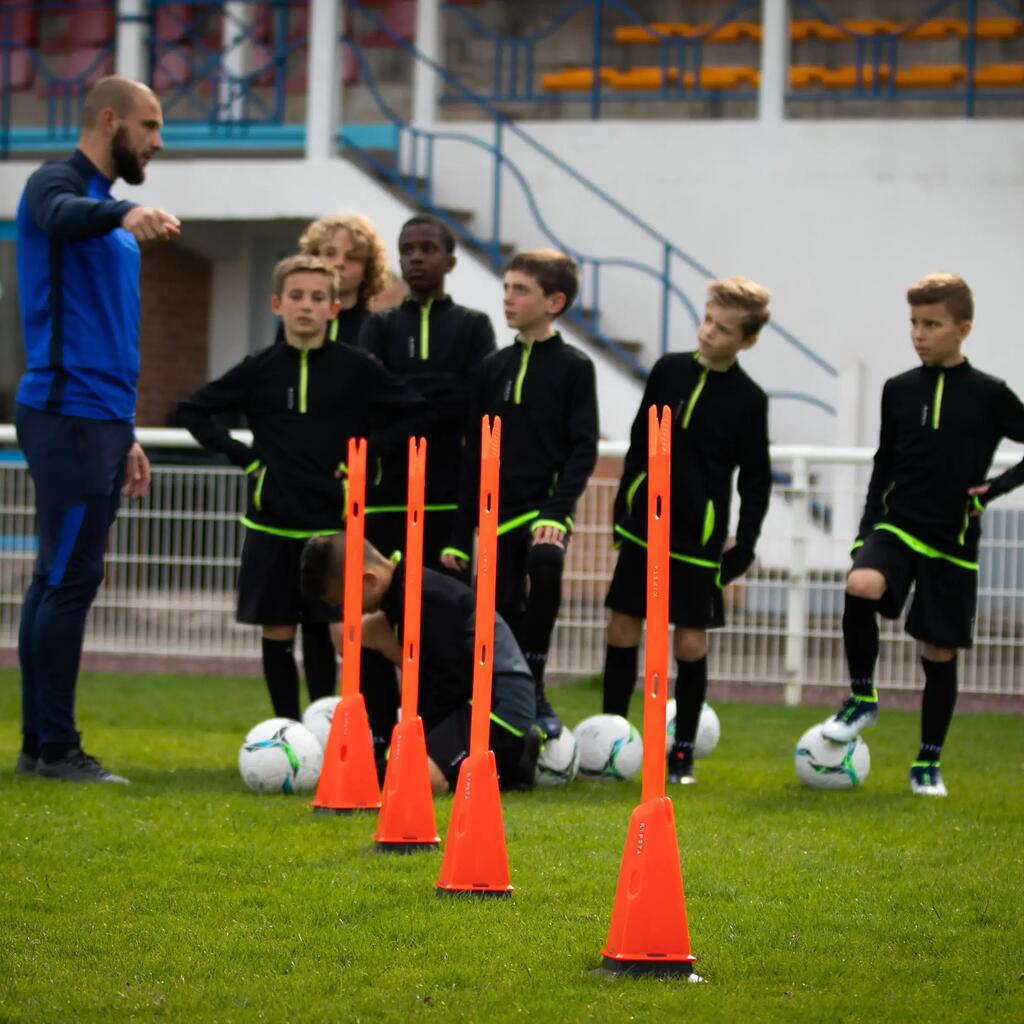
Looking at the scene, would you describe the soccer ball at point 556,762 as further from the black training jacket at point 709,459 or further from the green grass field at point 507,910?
the black training jacket at point 709,459

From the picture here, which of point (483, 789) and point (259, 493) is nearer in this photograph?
point (483, 789)

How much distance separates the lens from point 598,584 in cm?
1150

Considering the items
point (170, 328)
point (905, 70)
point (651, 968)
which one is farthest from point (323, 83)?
point (651, 968)

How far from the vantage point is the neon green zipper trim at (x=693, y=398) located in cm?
717

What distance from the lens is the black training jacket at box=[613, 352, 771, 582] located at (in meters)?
7.11

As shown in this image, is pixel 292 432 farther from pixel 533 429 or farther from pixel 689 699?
pixel 689 699

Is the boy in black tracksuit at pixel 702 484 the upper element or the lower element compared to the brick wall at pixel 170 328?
lower

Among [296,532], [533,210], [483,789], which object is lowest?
[483,789]

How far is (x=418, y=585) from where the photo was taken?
5.46m

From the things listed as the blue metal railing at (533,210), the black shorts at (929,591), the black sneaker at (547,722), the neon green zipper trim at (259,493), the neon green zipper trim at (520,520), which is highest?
the blue metal railing at (533,210)

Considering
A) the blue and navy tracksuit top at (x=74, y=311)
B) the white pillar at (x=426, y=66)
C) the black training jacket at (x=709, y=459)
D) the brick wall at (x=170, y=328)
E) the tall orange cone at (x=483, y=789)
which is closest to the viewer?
the tall orange cone at (x=483, y=789)

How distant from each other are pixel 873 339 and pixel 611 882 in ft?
38.8

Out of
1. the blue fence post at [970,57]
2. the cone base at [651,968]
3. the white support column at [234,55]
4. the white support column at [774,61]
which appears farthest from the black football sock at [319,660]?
the blue fence post at [970,57]

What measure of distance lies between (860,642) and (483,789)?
2.59 metres
